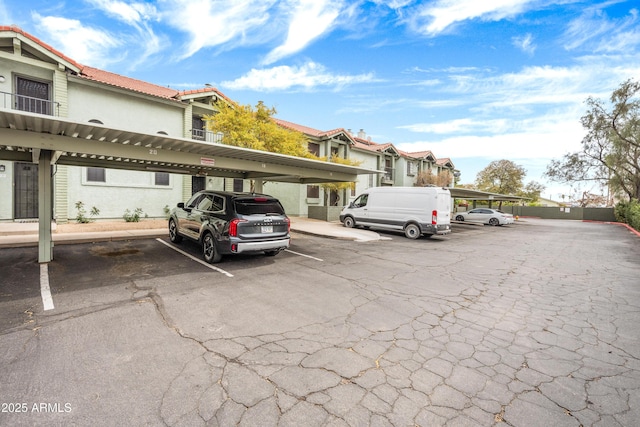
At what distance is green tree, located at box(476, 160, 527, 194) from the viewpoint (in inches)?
1678

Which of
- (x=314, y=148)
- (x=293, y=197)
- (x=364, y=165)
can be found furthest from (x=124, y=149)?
(x=364, y=165)

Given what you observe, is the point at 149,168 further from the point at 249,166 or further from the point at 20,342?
the point at 20,342

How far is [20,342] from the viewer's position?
3219mm

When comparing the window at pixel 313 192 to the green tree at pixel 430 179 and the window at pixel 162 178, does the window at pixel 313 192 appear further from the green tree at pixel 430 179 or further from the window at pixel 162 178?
the green tree at pixel 430 179

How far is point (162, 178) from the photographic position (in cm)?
1535

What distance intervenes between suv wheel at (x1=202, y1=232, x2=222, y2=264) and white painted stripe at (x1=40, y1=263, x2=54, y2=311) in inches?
114

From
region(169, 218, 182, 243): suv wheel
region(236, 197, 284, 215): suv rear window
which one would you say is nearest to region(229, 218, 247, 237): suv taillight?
region(236, 197, 284, 215): suv rear window

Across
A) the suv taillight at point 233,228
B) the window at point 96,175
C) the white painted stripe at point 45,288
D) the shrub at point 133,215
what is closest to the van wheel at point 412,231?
the suv taillight at point 233,228

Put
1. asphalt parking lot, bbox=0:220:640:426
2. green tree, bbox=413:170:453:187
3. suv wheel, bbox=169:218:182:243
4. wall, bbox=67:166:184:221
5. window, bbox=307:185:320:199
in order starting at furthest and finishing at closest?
green tree, bbox=413:170:453:187 → window, bbox=307:185:320:199 → wall, bbox=67:166:184:221 → suv wheel, bbox=169:218:182:243 → asphalt parking lot, bbox=0:220:640:426

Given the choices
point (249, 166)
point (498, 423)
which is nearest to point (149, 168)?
point (249, 166)

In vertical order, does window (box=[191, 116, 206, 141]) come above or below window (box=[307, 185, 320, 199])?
above

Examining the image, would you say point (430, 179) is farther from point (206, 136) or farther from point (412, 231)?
point (206, 136)

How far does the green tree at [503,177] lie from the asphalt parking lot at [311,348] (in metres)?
42.6

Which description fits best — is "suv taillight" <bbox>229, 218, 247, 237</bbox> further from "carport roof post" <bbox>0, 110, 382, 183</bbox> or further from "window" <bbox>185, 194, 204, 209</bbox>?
"window" <bbox>185, 194, 204, 209</bbox>
